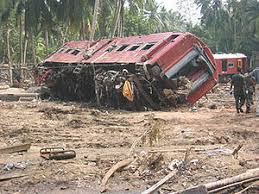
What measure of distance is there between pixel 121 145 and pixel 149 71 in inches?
234

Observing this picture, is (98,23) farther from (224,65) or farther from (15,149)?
(15,149)

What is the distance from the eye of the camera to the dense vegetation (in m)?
34.2

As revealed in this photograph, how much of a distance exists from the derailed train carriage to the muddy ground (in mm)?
726

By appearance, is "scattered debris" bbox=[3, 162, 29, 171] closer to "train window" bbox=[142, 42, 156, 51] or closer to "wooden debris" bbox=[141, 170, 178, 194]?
"wooden debris" bbox=[141, 170, 178, 194]

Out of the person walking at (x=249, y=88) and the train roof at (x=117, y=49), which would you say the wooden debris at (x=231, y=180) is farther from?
the train roof at (x=117, y=49)

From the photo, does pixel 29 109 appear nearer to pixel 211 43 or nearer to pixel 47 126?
pixel 47 126

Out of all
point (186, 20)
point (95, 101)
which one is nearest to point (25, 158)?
point (95, 101)

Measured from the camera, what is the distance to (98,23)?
4019 cm

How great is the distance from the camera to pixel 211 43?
60344 mm

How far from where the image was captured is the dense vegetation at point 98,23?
3419cm

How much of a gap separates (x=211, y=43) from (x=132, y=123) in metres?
48.9

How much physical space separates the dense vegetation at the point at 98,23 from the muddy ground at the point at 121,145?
549 inches

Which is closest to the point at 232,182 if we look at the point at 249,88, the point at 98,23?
the point at 249,88

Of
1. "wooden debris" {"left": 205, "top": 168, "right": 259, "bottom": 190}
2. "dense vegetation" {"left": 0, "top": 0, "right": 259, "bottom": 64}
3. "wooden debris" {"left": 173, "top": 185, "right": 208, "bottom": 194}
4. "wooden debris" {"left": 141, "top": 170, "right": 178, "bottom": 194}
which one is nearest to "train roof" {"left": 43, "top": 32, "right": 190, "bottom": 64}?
"dense vegetation" {"left": 0, "top": 0, "right": 259, "bottom": 64}
